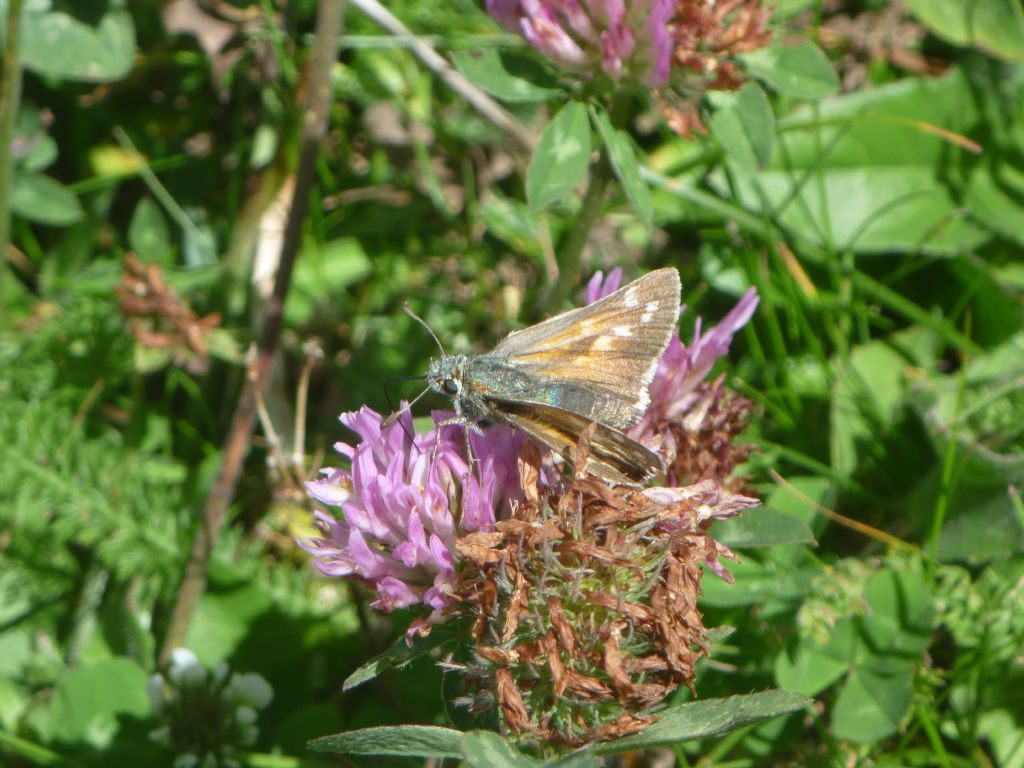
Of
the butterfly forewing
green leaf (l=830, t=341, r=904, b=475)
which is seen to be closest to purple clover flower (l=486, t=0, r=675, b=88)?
the butterfly forewing

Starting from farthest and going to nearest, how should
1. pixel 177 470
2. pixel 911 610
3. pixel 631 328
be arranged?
pixel 177 470 → pixel 911 610 → pixel 631 328

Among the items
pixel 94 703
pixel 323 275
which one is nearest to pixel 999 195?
pixel 323 275

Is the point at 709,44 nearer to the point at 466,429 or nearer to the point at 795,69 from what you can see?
the point at 795,69

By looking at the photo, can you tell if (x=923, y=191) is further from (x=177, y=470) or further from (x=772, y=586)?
(x=177, y=470)

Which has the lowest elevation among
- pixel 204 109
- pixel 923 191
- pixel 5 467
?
pixel 5 467

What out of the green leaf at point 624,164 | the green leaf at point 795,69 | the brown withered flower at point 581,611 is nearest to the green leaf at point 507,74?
the green leaf at point 624,164

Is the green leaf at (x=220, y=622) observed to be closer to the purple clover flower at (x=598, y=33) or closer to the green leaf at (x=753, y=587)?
the green leaf at (x=753, y=587)

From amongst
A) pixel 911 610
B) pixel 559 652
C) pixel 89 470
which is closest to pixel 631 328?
pixel 559 652
